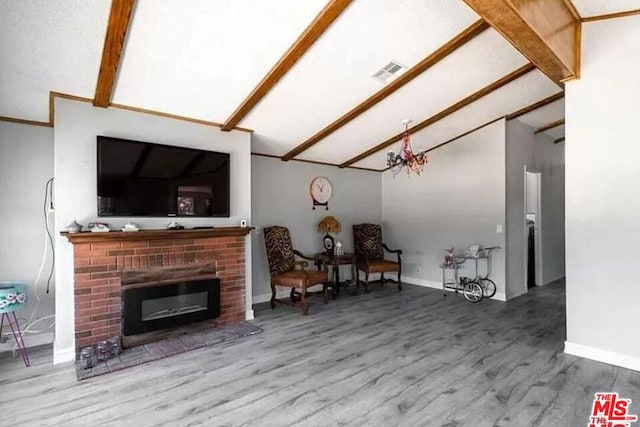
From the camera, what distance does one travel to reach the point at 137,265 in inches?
131

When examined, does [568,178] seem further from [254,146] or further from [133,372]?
[133,372]

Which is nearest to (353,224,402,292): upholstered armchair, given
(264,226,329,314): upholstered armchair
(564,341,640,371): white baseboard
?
(264,226,329,314): upholstered armchair

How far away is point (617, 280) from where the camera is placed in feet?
9.33

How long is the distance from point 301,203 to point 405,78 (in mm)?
2761

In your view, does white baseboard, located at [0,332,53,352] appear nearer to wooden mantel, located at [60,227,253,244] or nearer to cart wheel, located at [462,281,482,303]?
wooden mantel, located at [60,227,253,244]

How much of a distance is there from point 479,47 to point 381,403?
3.12 m

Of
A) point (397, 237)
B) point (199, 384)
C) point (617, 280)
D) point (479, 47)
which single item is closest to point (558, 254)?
point (397, 237)

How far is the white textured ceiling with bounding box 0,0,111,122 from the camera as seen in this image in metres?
2.04

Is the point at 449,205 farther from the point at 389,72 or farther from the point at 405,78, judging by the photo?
the point at 389,72

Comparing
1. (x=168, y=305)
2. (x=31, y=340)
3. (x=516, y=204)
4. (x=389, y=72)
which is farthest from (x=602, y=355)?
(x=31, y=340)

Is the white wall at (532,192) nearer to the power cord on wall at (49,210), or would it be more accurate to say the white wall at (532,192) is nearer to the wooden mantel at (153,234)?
the wooden mantel at (153,234)

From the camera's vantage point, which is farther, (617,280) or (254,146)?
(254,146)

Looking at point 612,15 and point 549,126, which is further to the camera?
point 549,126

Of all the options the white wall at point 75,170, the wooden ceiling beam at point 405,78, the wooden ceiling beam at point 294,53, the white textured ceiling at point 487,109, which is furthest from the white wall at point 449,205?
the white wall at point 75,170
